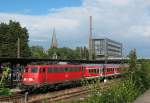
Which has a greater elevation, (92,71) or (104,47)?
(104,47)

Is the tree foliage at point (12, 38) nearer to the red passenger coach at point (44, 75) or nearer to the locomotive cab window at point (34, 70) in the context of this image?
the red passenger coach at point (44, 75)

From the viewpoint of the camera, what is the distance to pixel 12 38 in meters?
85.3

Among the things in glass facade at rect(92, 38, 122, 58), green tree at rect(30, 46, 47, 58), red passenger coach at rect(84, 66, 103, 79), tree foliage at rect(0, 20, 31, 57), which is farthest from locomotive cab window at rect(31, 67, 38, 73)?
glass facade at rect(92, 38, 122, 58)

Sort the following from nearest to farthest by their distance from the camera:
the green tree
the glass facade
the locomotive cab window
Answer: the locomotive cab window → the green tree → the glass facade

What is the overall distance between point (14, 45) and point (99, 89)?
73.0m

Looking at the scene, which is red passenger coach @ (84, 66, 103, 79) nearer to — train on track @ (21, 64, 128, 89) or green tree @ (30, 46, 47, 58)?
train on track @ (21, 64, 128, 89)

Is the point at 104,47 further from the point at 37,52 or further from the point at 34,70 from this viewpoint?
the point at 34,70

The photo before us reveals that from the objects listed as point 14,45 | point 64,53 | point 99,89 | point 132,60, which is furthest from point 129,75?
point 64,53

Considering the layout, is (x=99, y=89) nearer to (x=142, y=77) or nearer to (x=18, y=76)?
(x=142, y=77)

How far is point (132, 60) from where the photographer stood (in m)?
19.9

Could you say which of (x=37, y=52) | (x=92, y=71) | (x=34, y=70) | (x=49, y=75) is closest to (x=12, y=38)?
(x=37, y=52)

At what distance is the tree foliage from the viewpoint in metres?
80.3

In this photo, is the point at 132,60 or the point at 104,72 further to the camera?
the point at 104,72

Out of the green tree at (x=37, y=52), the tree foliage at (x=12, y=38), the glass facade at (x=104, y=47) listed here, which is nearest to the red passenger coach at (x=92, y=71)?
the tree foliage at (x=12, y=38)
